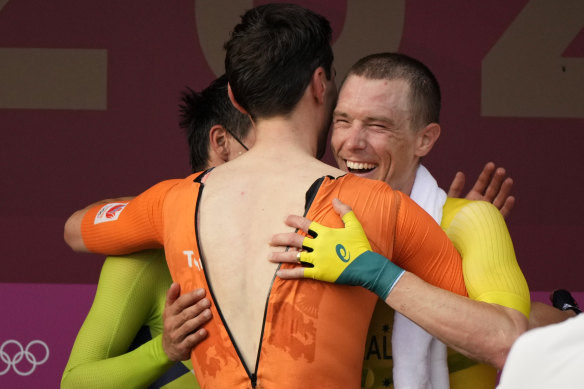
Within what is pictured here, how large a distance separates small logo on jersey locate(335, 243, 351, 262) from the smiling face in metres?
0.58

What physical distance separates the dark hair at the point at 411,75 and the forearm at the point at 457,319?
2.24ft

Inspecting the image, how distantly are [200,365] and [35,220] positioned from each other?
2.35 metres

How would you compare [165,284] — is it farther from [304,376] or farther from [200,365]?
[304,376]

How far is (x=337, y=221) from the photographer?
164 centimetres

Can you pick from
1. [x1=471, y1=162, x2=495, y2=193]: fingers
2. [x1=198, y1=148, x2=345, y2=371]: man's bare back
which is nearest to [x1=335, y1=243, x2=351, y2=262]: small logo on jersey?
[x1=198, y1=148, x2=345, y2=371]: man's bare back

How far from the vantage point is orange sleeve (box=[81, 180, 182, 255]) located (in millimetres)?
1851

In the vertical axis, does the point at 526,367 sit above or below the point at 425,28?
below

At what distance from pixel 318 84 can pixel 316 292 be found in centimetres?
45

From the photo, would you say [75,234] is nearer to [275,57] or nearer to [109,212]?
[109,212]

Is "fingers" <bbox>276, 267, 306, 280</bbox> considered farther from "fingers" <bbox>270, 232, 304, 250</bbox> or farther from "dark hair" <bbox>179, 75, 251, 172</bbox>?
"dark hair" <bbox>179, 75, 251, 172</bbox>

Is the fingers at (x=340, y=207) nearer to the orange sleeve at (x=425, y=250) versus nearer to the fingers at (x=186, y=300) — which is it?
the orange sleeve at (x=425, y=250)

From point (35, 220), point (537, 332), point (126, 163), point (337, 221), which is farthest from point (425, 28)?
point (537, 332)

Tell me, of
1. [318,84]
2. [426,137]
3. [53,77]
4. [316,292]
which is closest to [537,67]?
[426,137]

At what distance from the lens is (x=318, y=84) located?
1.78 metres
